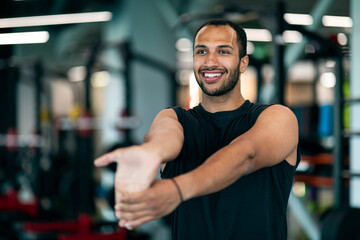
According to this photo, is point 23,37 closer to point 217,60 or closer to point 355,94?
point 355,94

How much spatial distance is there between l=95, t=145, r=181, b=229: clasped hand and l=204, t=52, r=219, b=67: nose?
1.40ft

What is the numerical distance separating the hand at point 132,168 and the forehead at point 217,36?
48cm

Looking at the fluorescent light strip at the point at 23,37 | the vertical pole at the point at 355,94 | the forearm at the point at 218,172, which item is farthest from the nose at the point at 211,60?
the fluorescent light strip at the point at 23,37

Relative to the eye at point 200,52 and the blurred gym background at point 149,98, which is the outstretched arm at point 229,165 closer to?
the eye at point 200,52

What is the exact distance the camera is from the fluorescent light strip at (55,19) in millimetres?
8059

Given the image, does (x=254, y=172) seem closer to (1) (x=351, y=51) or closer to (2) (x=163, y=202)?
(2) (x=163, y=202)

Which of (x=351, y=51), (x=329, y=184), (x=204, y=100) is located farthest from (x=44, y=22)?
(x=204, y=100)

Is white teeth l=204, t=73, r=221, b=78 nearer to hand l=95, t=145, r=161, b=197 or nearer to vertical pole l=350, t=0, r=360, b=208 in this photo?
hand l=95, t=145, r=161, b=197

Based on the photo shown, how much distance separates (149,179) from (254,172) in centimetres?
45

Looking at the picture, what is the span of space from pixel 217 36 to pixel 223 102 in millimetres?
197

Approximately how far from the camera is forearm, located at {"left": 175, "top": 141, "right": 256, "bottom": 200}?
1.11 m

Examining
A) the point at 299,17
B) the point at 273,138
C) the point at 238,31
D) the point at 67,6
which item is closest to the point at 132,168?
the point at 273,138

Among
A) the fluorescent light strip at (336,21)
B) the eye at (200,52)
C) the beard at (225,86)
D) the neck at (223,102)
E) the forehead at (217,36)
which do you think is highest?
the fluorescent light strip at (336,21)

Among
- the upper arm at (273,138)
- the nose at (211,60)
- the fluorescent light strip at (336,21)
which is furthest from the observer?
the fluorescent light strip at (336,21)
